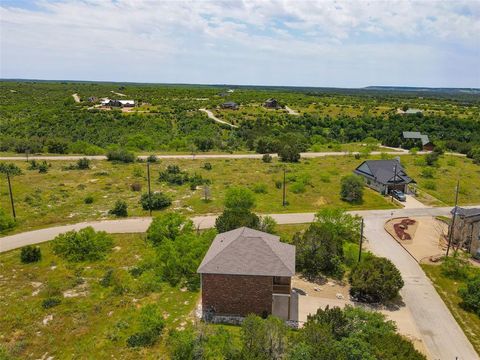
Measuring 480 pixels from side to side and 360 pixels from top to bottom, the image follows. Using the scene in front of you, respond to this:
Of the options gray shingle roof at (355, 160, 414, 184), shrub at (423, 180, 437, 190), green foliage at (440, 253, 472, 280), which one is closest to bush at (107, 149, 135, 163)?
gray shingle roof at (355, 160, 414, 184)

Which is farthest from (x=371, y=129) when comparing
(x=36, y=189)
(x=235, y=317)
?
(x=235, y=317)

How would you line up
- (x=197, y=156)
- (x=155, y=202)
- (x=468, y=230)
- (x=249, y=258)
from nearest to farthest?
(x=249, y=258) → (x=468, y=230) → (x=155, y=202) → (x=197, y=156)

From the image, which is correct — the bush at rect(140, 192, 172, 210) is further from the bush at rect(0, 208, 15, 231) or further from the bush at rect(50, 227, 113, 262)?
the bush at rect(0, 208, 15, 231)

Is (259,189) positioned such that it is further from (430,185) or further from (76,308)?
(76,308)

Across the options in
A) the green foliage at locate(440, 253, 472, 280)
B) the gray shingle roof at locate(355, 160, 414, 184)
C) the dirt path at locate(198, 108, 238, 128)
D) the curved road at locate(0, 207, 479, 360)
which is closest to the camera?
the curved road at locate(0, 207, 479, 360)

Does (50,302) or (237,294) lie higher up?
(237,294)

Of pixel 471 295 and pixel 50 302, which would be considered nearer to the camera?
pixel 50 302

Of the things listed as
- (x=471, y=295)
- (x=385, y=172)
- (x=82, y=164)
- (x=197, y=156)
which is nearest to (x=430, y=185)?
(x=385, y=172)

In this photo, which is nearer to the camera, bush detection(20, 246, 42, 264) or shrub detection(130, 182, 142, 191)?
bush detection(20, 246, 42, 264)

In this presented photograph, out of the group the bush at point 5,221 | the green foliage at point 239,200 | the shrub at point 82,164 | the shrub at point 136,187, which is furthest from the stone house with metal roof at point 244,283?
the shrub at point 82,164
